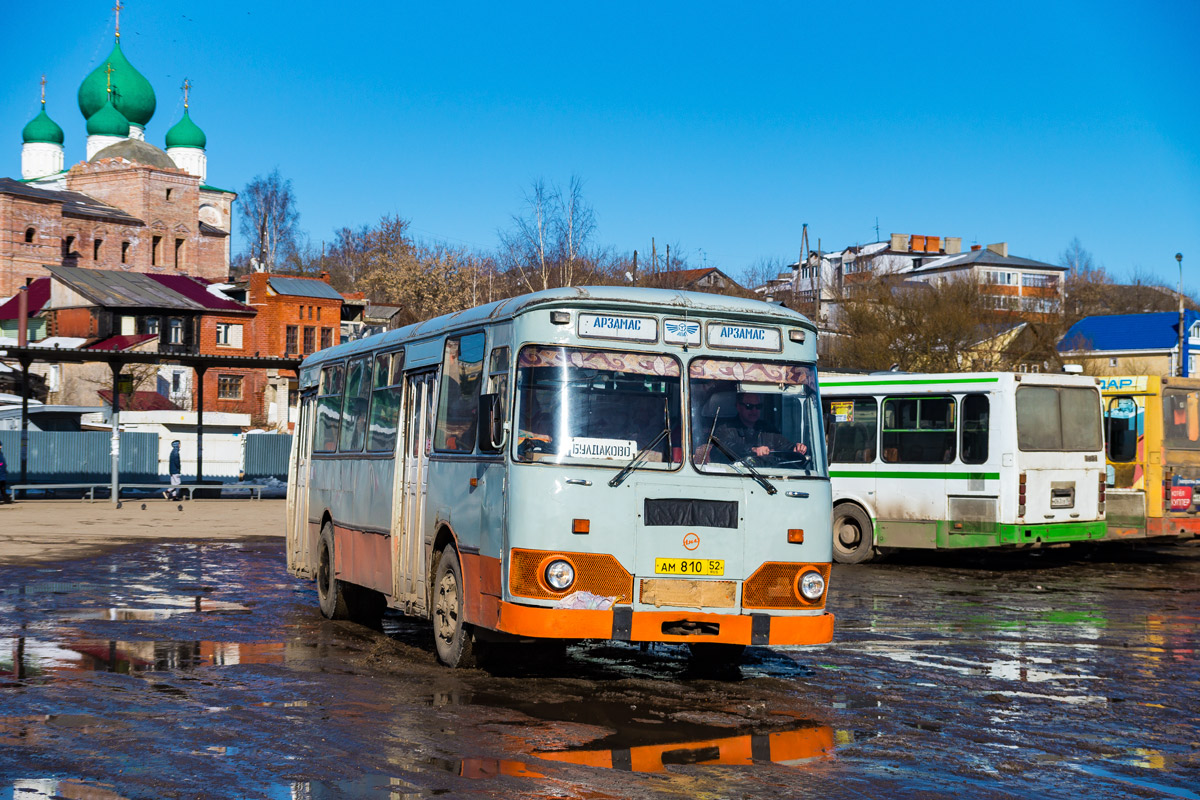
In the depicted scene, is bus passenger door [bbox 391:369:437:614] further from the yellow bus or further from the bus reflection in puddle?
the yellow bus

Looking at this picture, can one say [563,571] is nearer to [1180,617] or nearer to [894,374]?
[1180,617]

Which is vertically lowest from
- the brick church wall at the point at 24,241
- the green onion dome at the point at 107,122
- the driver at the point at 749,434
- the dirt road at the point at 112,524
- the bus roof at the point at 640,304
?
the dirt road at the point at 112,524

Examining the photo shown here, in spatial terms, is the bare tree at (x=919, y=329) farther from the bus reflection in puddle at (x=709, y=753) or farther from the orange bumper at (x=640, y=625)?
the bus reflection in puddle at (x=709, y=753)

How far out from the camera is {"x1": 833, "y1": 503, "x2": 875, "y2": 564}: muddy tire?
23.0 m

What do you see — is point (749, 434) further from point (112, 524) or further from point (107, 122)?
point (107, 122)

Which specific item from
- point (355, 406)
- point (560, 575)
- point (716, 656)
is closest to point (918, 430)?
point (355, 406)

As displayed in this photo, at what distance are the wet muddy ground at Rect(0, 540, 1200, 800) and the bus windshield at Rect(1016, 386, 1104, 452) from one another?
18.1ft

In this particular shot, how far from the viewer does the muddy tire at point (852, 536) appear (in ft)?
75.4

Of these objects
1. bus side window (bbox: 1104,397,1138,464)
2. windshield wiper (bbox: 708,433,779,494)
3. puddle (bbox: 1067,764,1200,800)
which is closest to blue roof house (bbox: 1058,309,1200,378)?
bus side window (bbox: 1104,397,1138,464)

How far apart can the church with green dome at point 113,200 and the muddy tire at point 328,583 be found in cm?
8778

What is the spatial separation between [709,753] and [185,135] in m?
114

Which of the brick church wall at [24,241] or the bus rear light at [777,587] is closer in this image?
the bus rear light at [777,587]

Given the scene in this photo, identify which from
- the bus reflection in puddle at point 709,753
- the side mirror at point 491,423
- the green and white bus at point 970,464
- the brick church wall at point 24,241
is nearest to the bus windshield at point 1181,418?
the green and white bus at point 970,464

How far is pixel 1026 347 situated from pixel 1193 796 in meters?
55.6
